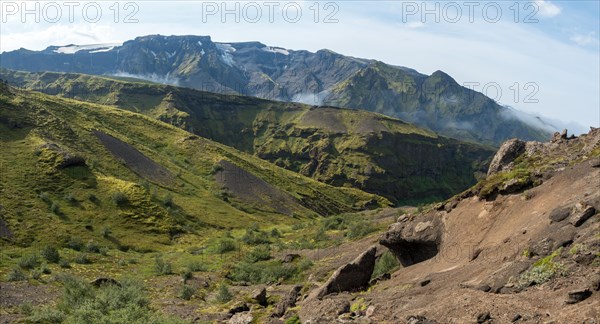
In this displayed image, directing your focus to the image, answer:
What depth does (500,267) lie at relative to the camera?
869 inches

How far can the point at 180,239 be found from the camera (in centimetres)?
9175

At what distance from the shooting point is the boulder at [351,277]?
29.7 metres

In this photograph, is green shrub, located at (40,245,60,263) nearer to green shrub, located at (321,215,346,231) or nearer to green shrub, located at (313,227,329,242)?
green shrub, located at (313,227,329,242)

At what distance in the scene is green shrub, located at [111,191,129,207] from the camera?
95812 mm

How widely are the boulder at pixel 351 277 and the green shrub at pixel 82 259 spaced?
150ft

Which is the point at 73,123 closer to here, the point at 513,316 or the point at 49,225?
the point at 49,225

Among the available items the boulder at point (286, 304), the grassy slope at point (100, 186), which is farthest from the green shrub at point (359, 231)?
the boulder at point (286, 304)

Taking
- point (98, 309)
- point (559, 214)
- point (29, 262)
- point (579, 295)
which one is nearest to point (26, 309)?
point (98, 309)

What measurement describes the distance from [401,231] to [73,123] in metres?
133

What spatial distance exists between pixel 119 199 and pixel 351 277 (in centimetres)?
7699

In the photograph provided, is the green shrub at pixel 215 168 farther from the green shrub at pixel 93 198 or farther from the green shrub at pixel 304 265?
the green shrub at pixel 304 265

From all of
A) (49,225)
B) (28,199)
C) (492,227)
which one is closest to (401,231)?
(492,227)

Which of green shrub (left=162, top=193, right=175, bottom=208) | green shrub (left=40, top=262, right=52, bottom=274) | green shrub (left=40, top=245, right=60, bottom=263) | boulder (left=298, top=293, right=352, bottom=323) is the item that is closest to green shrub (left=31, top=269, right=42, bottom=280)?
green shrub (left=40, top=262, right=52, bottom=274)

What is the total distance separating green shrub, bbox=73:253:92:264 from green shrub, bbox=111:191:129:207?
30.5 meters
